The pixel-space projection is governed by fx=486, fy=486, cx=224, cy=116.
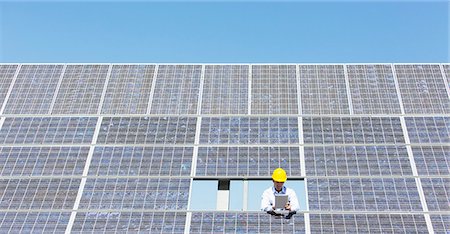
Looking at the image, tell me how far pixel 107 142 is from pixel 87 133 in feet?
2.46

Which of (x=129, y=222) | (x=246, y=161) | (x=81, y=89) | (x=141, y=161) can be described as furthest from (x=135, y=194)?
(x=81, y=89)

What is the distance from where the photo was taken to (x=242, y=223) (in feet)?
37.9

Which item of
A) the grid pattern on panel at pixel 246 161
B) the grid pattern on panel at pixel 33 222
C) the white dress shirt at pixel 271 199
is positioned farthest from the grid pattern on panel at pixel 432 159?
the grid pattern on panel at pixel 33 222

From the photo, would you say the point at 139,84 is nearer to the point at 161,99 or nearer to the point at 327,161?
the point at 161,99

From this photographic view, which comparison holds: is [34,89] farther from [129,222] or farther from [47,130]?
[129,222]

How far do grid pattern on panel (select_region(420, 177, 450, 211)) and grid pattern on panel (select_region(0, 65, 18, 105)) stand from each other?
12.7 meters

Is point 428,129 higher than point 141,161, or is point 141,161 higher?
point 428,129

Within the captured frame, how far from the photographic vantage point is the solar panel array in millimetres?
11773

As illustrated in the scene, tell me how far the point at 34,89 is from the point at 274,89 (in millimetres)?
7724

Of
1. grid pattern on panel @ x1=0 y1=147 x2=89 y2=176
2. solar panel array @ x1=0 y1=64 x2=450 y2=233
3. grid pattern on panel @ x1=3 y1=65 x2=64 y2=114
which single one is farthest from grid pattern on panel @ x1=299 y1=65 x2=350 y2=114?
grid pattern on panel @ x1=3 y1=65 x2=64 y2=114

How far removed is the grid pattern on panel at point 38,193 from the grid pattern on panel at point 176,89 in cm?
349

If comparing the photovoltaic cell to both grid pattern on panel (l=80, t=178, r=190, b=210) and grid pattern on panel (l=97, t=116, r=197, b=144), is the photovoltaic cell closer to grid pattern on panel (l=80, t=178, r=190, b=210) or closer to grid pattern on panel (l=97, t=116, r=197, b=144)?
grid pattern on panel (l=80, t=178, r=190, b=210)

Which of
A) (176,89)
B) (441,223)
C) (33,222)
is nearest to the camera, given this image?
(441,223)

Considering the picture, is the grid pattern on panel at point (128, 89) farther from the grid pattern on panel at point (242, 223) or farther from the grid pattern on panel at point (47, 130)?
the grid pattern on panel at point (242, 223)
